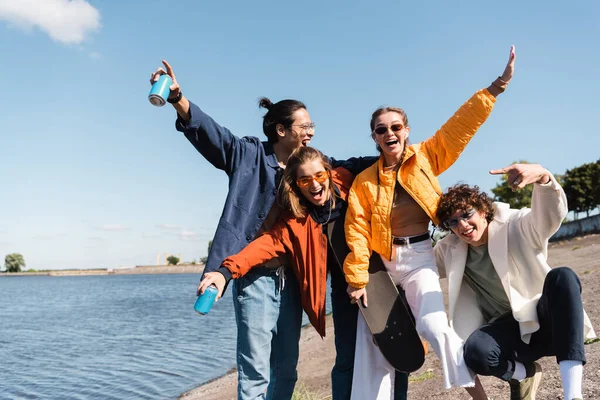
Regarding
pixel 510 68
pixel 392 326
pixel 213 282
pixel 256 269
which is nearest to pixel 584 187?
pixel 510 68

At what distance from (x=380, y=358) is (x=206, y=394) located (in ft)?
22.3

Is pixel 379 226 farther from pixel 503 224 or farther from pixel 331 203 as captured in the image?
pixel 503 224

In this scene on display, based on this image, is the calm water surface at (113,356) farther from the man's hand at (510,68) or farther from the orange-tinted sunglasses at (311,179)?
the man's hand at (510,68)

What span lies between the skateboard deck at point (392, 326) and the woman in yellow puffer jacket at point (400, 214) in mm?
83

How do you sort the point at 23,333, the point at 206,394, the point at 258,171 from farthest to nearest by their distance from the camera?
the point at 23,333
the point at 206,394
the point at 258,171

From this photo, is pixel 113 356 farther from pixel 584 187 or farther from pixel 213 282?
pixel 584 187

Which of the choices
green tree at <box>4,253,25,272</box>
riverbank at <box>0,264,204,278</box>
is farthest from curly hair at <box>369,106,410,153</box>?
green tree at <box>4,253,25,272</box>

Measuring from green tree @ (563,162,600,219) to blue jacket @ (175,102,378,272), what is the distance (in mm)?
46850

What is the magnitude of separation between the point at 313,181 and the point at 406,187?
2.28ft

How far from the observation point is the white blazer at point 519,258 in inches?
130

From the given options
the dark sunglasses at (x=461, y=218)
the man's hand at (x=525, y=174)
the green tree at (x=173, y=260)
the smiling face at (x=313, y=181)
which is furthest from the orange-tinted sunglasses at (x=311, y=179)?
the green tree at (x=173, y=260)

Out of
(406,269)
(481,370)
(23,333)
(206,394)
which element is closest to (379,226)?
(406,269)

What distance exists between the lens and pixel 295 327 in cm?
384

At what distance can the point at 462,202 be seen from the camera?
11.9ft
